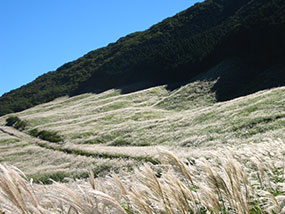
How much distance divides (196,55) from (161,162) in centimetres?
7521

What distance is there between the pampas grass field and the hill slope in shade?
1231 cm

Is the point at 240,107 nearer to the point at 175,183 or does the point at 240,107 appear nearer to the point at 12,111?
the point at 175,183

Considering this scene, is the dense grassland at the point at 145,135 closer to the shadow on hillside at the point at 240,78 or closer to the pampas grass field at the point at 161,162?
the pampas grass field at the point at 161,162

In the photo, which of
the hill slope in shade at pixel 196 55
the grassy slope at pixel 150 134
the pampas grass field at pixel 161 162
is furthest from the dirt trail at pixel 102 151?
the hill slope in shade at pixel 196 55

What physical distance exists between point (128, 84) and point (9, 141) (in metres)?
61.5

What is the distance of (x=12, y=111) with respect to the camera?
107750 millimetres

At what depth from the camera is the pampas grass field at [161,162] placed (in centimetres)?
296

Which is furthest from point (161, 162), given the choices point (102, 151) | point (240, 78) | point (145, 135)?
point (240, 78)

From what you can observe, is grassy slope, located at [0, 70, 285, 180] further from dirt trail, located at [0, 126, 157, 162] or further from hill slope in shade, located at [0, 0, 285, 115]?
hill slope in shade, located at [0, 0, 285, 115]

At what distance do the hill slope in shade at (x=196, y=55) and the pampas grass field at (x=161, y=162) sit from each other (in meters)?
12.3

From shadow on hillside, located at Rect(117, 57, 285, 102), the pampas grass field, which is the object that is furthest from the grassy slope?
Result: shadow on hillside, located at Rect(117, 57, 285, 102)

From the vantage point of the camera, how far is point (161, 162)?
434 cm

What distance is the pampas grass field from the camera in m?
2.96

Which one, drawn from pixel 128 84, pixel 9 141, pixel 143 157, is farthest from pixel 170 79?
pixel 143 157
